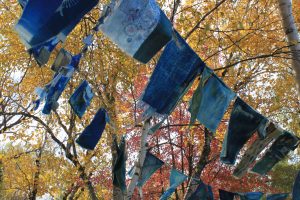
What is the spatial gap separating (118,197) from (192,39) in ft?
11.7

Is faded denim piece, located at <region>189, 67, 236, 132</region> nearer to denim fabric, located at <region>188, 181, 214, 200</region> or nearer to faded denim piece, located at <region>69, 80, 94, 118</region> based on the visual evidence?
faded denim piece, located at <region>69, 80, 94, 118</region>

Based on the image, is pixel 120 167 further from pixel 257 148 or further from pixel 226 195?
pixel 226 195

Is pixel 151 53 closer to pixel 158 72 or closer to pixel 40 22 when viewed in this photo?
pixel 158 72

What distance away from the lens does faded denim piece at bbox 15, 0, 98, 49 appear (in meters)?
2.72

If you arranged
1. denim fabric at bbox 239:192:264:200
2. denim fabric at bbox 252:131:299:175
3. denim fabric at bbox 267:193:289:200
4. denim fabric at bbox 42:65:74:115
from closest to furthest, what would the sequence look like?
denim fabric at bbox 42:65:74:115 < denim fabric at bbox 252:131:299:175 < denim fabric at bbox 267:193:289:200 < denim fabric at bbox 239:192:264:200

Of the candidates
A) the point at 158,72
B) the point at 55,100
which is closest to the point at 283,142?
the point at 158,72

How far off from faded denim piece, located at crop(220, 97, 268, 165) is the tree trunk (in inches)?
42.9

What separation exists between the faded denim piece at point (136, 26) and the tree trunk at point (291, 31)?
263cm

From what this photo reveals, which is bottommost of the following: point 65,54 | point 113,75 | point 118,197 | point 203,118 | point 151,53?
point 118,197

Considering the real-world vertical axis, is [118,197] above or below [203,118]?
below

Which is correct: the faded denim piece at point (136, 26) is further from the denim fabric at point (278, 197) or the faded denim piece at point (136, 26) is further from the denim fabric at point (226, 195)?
the denim fabric at point (278, 197)

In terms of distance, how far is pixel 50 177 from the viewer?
10.3m

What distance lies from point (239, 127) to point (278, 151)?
0.92 meters

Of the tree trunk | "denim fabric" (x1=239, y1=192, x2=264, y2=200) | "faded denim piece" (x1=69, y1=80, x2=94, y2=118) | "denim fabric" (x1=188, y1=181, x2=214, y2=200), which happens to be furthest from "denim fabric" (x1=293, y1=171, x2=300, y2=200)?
"faded denim piece" (x1=69, y1=80, x2=94, y2=118)
